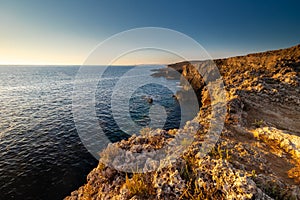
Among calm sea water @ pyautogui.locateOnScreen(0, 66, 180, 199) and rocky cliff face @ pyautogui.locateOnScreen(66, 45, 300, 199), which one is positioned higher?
rocky cliff face @ pyautogui.locateOnScreen(66, 45, 300, 199)

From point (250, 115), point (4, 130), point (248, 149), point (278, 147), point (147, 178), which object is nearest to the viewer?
→ point (147, 178)

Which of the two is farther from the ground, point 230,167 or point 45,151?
point 230,167

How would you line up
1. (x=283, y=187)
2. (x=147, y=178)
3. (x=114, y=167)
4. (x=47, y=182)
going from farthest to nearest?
(x=47, y=182), (x=114, y=167), (x=147, y=178), (x=283, y=187)

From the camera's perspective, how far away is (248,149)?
311 inches

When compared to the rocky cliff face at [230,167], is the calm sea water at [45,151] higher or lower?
lower

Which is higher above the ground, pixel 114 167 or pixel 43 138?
pixel 114 167

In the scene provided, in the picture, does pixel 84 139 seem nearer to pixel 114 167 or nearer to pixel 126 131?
pixel 126 131

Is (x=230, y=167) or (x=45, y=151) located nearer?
(x=230, y=167)

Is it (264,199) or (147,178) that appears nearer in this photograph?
(264,199)

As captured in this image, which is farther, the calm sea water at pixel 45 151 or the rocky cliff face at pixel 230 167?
the calm sea water at pixel 45 151

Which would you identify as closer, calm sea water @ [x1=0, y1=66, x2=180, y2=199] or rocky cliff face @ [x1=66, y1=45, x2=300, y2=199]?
rocky cliff face @ [x1=66, y1=45, x2=300, y2=199]

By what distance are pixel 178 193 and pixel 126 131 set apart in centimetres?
2077

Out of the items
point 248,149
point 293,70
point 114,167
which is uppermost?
point 293,70

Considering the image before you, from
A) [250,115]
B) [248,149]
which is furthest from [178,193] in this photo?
[250,115]
